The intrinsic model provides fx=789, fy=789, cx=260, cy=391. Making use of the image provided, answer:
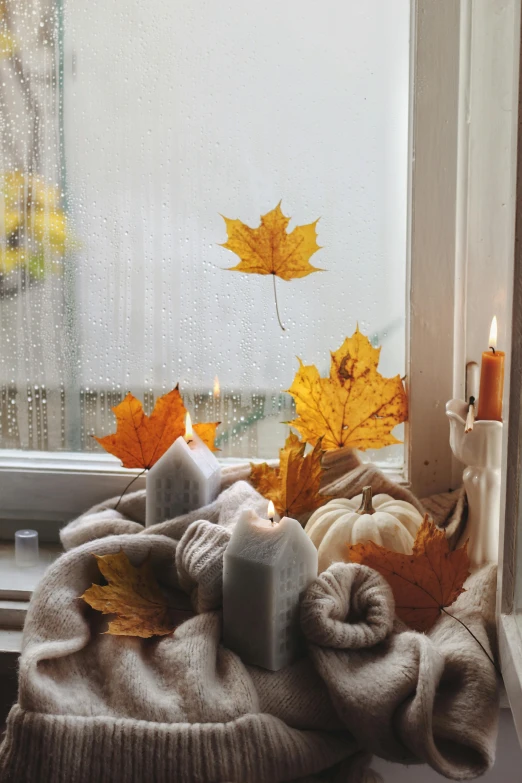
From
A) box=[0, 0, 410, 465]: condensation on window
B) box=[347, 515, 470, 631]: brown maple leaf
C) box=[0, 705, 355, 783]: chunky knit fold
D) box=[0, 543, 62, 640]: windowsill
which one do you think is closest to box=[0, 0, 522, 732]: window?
box=[0, 0, 410, 465]: condensation on window

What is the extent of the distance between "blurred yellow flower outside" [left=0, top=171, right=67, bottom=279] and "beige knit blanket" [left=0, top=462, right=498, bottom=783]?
48cm

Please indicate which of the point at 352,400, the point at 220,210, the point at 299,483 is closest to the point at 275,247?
the point at 220,210

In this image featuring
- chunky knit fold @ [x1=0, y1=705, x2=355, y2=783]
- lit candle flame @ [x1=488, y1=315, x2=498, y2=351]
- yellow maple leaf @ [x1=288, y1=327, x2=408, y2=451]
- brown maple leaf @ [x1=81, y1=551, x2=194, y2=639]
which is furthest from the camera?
yellow maple leaf @ [x1=288, y1=327, x2=408, y2=451]

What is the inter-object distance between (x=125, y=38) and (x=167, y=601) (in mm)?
754

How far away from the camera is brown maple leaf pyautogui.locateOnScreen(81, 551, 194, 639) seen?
2.58ft

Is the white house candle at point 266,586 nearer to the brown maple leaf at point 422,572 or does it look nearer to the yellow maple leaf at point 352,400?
the brown maple leaf at point 422,572

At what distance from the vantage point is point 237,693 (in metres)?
0.71

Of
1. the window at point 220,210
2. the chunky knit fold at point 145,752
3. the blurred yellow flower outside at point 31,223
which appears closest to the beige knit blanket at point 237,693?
the chunky knit fold at point 145,752

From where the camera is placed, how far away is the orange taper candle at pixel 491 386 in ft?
2.87

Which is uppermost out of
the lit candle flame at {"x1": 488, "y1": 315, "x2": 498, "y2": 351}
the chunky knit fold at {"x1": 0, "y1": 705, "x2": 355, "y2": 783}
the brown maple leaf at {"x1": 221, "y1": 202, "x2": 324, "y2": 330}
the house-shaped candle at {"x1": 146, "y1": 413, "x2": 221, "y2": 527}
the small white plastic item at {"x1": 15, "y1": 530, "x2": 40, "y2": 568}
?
the brown maple leaf at {"x1": 221, "y1": 202, "x2": 324, "y2": 330}

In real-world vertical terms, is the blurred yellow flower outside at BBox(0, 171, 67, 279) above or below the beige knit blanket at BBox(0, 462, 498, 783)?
above

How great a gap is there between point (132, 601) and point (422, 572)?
0.30 meters

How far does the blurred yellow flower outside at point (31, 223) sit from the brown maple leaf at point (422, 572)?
0.62 meters

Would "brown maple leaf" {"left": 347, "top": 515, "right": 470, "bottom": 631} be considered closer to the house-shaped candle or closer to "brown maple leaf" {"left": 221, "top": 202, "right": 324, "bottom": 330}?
the house-shaped candle
